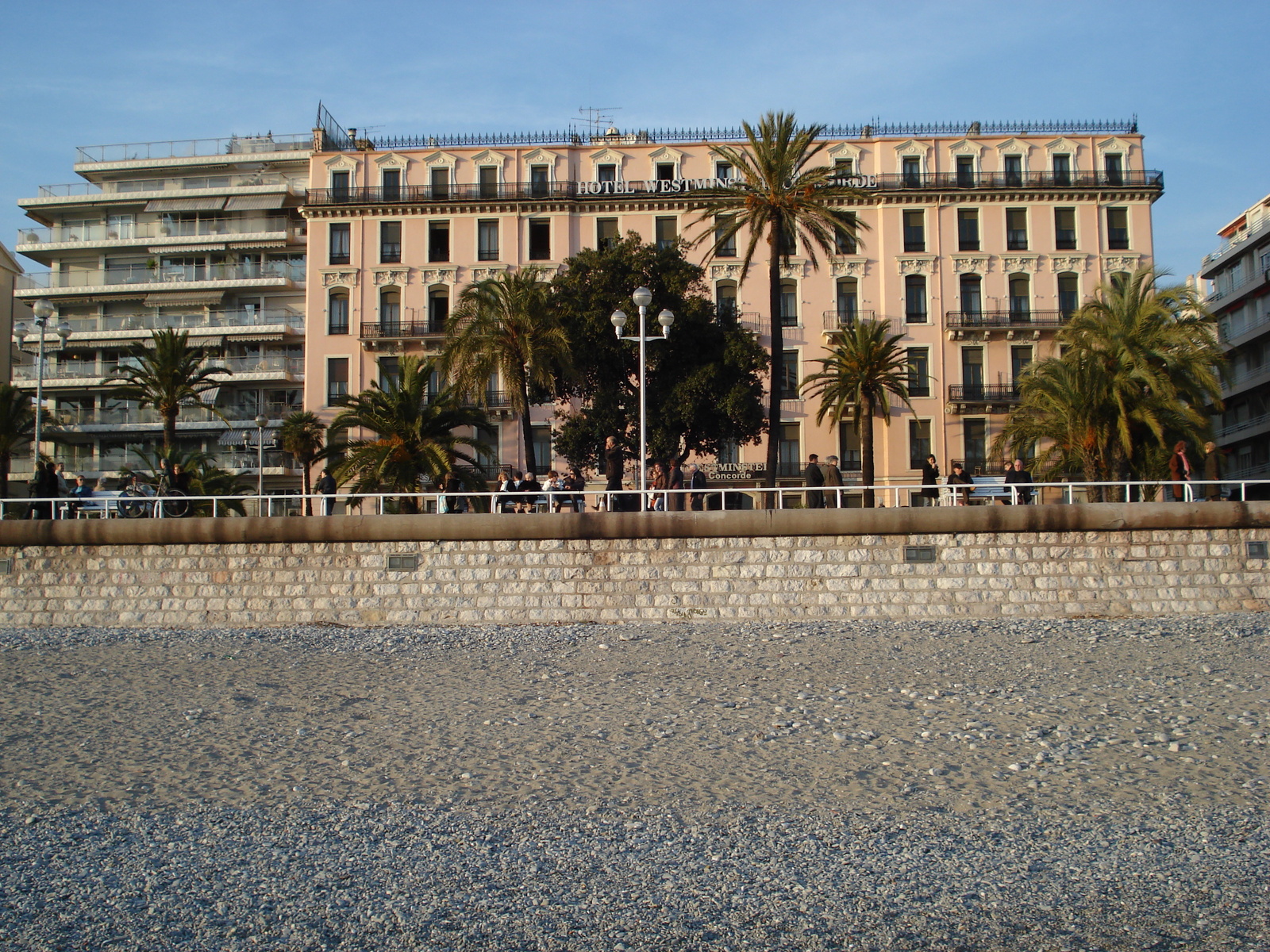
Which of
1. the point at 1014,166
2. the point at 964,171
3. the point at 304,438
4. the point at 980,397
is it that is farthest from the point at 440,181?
the point at 980,397

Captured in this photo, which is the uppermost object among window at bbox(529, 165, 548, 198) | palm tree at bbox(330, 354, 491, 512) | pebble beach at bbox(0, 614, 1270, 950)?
window at bbox(529, 165, 548, 198)

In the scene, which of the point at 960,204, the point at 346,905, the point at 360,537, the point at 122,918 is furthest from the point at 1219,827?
the point at 960,204

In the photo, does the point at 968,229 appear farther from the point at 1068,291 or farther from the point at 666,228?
the point at 666,228

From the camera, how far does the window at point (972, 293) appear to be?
4525cm

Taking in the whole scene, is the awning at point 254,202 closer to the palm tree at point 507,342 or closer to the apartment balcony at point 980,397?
the palm tree at point 507,342

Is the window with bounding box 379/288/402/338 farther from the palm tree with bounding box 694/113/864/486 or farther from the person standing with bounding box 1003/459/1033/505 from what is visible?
the person standing with bounding box 1003/459/1033/505

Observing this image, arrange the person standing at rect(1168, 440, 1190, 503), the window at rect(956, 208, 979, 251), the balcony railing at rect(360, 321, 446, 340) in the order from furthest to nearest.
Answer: the window at rect(956, 208, 979, 251), the balcony railing at rect(360, 321, 446, 340), the person standing at rect(1168, 440, 1190, 503)

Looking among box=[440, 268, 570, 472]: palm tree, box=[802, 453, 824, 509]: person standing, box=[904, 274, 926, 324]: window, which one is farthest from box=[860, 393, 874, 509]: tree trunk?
box=[904, 274, 926, 324]: window

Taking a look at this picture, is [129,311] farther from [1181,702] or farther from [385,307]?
[1181,702]

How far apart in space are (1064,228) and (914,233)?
21.5 ft

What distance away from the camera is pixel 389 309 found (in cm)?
4603

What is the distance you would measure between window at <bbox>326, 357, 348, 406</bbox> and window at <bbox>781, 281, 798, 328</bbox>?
64.3 ft

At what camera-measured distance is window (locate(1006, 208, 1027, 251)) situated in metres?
45.3

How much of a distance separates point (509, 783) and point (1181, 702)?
8638 mm
